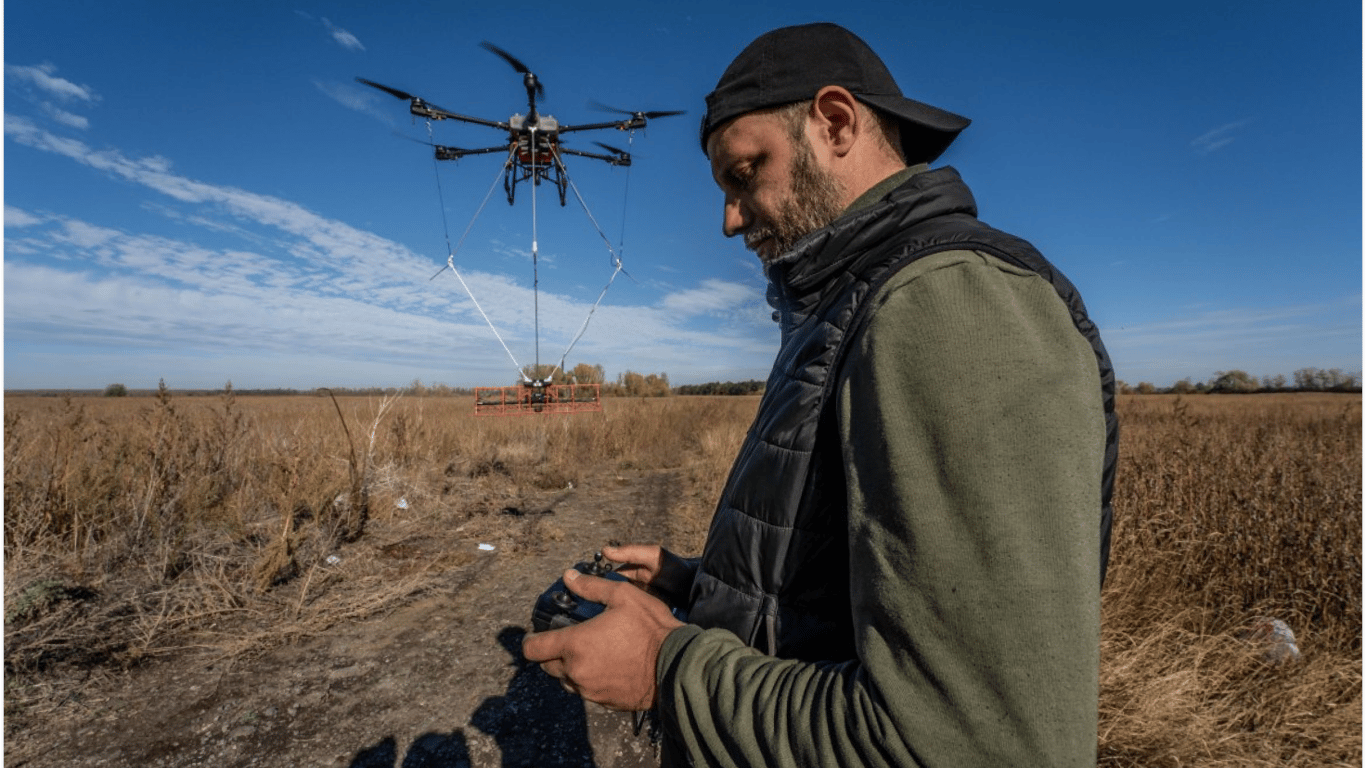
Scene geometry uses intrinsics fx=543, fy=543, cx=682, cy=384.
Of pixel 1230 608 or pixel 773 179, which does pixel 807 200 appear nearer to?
pixel 773 179

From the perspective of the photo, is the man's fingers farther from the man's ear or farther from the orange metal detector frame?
the orange metal detector frame

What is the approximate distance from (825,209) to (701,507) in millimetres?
7106

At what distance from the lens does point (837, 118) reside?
1075 millimetres

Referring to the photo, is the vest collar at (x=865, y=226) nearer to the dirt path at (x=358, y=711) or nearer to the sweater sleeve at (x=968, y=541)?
the sweater sleeve at (x=968, y=541)

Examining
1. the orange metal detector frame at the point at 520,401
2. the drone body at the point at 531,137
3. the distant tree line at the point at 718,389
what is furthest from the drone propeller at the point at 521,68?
the distant tree line at the point at 718,389

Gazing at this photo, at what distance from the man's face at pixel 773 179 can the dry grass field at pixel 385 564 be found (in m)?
2.88

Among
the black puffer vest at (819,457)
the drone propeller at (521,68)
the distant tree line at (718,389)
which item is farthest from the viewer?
the distant tree line at (718,389)

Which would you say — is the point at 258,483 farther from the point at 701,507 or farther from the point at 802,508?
the point at 802,508

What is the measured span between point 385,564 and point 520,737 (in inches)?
118

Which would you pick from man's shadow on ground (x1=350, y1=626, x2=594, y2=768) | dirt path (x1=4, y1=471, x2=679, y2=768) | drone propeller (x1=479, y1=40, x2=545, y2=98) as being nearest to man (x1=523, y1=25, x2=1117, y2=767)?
man's shadow on ground (x1=350, y1=626, x2=594, y2=768)

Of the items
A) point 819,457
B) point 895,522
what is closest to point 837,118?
point 819,457

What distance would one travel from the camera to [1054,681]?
1.89 feet

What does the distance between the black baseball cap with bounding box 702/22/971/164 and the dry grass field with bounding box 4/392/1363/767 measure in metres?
2.89

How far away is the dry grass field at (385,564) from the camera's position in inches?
108
